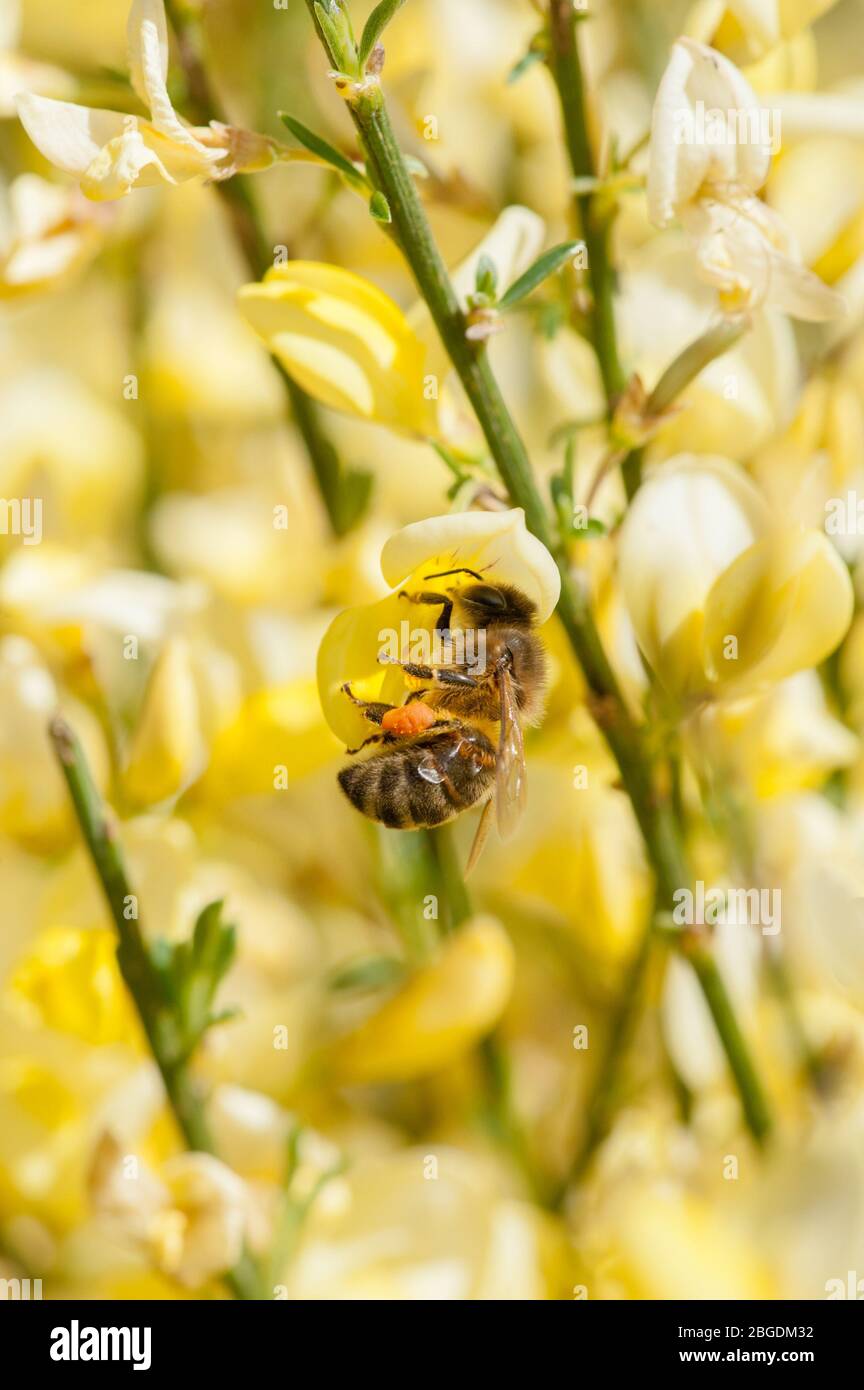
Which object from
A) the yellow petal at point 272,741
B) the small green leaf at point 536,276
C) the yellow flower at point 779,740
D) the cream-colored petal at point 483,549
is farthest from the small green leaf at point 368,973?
the small green leaf at point 536,276

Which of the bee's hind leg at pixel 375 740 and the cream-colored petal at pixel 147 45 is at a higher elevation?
the cream-colored petal at pixel 147 45

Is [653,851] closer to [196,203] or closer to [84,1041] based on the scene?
[84,1041]

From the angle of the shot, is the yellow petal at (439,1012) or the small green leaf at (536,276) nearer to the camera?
Answer: the small green leaf at (536,276)

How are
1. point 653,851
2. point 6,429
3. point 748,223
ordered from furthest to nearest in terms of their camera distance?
1. point 6,429
2. point 653,851
3. point 748,223

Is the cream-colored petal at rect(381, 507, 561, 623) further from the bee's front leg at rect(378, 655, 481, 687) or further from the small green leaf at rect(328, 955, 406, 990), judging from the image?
the small green leaf at rect(328, 955, 406, 990)

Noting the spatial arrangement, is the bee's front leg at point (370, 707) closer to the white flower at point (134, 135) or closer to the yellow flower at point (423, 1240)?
the white flower at point (134, 135)

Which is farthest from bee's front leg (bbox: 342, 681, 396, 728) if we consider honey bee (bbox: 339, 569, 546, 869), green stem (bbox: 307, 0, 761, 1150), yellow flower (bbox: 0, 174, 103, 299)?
yellow flower (bbox: 0, 174, 103, 299)
